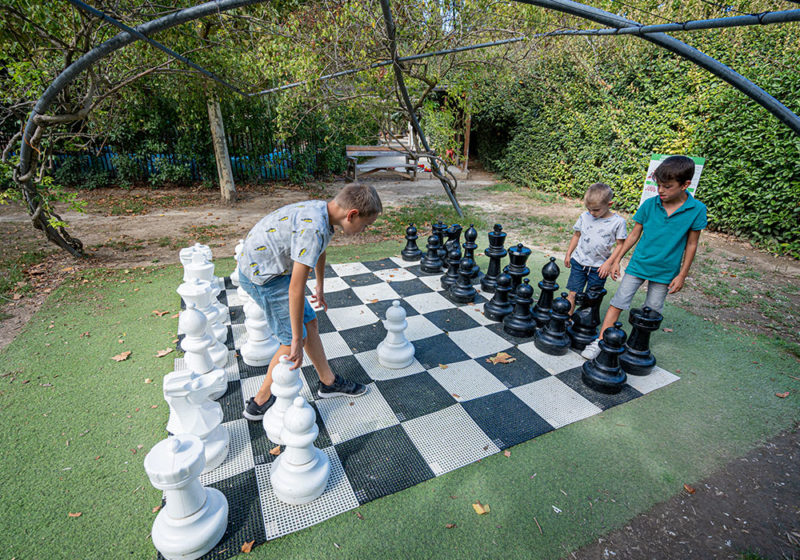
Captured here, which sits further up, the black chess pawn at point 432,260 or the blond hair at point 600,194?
the blond hair at point 600,194

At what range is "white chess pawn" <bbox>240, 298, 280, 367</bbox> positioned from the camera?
239 centimetres

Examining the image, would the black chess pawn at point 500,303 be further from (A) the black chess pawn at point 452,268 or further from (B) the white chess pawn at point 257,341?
(B) the white chess pawn at point 257,341

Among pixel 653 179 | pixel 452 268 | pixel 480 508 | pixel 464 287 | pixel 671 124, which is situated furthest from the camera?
pixel 671 124

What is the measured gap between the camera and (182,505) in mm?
1321

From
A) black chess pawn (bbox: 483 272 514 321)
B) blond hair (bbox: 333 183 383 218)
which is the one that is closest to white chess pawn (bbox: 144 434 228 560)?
blond hair (bbox: 333 183 383 218)

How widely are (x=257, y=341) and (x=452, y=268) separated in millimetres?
1860

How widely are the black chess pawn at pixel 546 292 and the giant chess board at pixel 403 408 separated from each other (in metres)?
0.21

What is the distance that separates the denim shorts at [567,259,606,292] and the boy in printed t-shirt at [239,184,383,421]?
73.6 inches

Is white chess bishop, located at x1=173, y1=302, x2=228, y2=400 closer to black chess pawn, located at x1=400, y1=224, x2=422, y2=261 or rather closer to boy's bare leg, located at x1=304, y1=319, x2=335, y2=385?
boy's bare leg, located at x1=304, y1=319, x2=335, y2=385

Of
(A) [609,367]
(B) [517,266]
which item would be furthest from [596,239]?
(A) [609,367]

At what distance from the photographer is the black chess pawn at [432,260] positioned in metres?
3.84

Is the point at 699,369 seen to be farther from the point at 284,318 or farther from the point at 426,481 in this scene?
the point at 284,318

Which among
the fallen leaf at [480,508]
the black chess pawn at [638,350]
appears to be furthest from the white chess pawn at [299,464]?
the black chess pawn at [638,350]

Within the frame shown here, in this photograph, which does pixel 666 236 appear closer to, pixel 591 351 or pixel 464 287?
pixel 591 351
